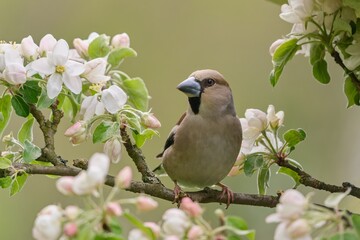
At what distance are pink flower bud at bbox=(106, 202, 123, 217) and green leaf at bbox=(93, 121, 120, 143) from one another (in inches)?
22.0

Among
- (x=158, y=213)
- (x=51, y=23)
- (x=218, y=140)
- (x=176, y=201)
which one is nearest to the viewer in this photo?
(x=176, y=201)

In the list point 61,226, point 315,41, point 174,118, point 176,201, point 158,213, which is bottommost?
point 158,213

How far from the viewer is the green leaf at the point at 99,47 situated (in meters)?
1.57

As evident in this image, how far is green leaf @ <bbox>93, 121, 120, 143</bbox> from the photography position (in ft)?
4.71

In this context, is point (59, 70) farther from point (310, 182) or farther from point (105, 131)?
point (310, 182)

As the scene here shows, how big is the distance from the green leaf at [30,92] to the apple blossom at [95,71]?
9 centimetres

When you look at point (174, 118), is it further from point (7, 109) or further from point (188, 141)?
point (7, 109)

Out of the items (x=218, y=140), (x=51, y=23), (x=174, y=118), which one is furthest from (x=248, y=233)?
(x=51, y=23)

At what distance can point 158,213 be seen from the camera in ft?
13.5

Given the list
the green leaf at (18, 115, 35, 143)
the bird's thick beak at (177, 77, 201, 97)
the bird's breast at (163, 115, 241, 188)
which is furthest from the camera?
the bird's breast at (163, 115, 241, 188)

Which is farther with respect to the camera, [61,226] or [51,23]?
[51,23]

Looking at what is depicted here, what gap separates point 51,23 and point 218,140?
3.10 meters

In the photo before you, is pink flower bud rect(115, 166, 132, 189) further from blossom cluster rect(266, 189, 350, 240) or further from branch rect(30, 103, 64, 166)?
branch rect(30, 103, 64, 166)

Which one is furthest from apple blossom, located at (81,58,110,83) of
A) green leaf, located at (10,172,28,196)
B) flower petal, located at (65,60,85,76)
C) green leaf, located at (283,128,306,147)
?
green leaf, located at (283,128,306,147)
